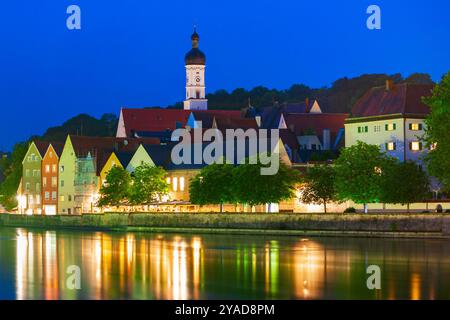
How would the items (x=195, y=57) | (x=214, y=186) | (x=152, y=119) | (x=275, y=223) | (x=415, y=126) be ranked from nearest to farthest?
1. (x=275, y=223)
2. (x=415, y=126)
3. (x=214, y=186)
4. (x=152, y=119)
5. (x=195, y=57)

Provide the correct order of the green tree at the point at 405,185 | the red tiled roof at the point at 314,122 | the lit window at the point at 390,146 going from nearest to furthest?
the green tree at the point at 405,185 < the lit window at the point at 390,146 < the red tiled roof at the point at 314,122

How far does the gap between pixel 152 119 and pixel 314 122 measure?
96.3ft

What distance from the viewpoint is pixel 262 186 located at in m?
100

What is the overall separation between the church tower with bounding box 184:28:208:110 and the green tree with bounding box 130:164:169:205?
69289 millimetres

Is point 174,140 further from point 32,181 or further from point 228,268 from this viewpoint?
point 228,268

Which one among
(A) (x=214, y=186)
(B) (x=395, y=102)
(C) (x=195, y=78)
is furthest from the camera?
(C) (x=195, y=78)

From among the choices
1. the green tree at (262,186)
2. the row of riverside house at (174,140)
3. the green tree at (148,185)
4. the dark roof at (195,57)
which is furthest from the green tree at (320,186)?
the dark roof at (195,57)

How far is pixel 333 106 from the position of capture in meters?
197

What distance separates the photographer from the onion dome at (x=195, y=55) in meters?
187

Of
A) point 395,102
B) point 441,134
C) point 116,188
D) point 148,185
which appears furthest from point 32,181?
point 441,134

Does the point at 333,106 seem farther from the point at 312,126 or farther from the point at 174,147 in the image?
the point at 174,147

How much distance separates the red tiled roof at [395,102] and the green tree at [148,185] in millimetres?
22001

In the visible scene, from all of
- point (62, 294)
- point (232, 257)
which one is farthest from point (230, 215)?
point (62, 294)

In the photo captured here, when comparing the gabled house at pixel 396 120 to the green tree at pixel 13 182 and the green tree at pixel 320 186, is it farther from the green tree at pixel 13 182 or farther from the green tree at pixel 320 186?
the green tree at pixel 13 182
